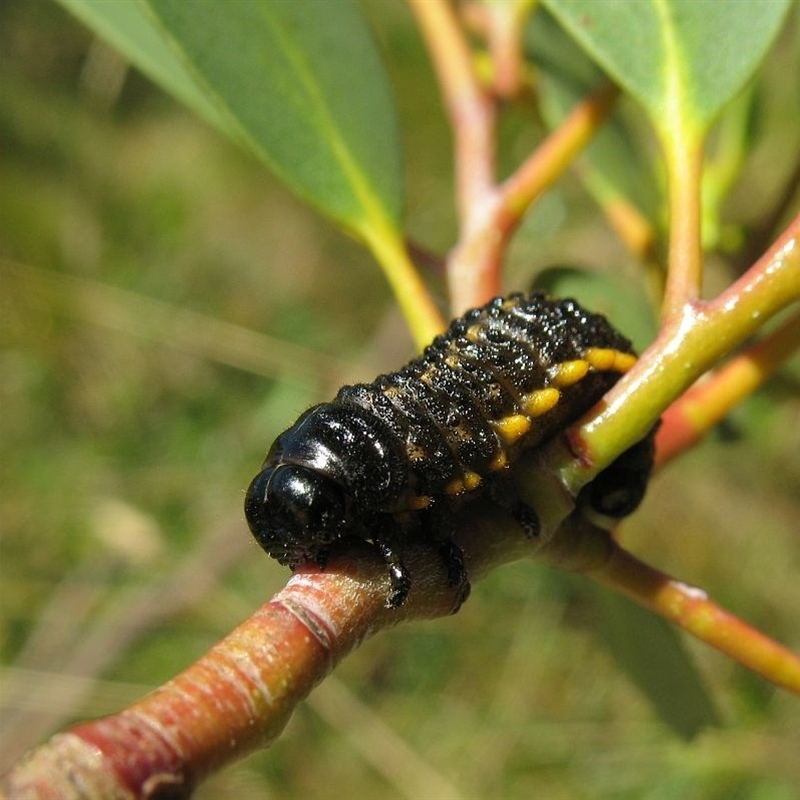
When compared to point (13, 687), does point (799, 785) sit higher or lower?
lower

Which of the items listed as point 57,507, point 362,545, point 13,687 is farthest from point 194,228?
point 362,545

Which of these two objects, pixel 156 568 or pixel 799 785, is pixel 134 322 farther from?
pixel 799 785

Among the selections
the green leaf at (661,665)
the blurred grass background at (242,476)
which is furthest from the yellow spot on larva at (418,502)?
the blurred grass background at (242,476)

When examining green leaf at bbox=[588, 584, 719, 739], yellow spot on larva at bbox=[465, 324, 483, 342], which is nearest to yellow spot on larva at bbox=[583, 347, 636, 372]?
yellow spot on larva at bbox=[465, 324, 483, 342]

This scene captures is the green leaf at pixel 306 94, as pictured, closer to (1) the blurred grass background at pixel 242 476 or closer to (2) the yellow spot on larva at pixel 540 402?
(2) the yellow spot on larva at pixel 540 402

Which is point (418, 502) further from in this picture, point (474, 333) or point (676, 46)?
point (676, 46)

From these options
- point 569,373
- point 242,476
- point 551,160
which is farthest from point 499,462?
point 242,476

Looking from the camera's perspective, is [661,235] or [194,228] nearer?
[661,235]
